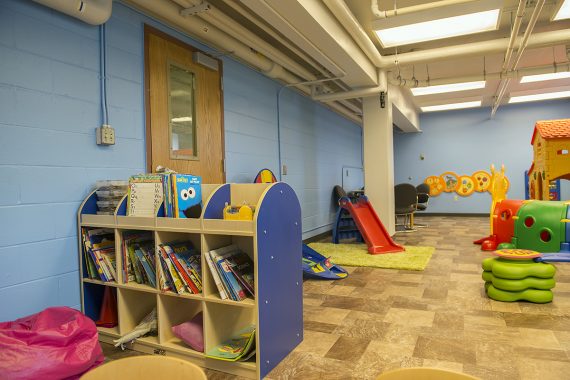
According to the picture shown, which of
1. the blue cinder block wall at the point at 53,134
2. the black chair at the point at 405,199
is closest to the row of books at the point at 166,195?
the blue cinder block wall at the point at 53,134

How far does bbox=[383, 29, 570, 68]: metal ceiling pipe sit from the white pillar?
1171 mm

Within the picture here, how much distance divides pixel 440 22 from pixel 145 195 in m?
3.31

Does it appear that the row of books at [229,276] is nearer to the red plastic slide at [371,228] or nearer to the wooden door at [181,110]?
the wooden door at [181,110]

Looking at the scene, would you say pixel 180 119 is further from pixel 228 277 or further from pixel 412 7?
pixel 412 7

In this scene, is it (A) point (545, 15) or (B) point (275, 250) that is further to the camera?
(A) point (545, 15)

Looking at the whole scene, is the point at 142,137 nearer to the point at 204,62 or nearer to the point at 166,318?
the point at 204,62

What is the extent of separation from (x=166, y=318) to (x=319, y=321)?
44.4 inches

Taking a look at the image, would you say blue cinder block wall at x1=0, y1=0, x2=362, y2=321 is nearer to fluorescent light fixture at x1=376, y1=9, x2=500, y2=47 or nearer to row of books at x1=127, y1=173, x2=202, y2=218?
row of books at x1=127, y1=173, x2=202, y2=218

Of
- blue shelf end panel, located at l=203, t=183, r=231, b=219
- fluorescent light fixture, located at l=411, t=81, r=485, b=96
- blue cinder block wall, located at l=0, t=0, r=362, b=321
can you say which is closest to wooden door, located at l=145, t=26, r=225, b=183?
blue cinder block wall, located at l=0, t=0, r=362, b=321

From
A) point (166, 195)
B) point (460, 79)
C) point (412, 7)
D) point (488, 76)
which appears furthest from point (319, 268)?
point (488, 76)

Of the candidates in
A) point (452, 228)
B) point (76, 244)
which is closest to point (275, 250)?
point (76, 244)

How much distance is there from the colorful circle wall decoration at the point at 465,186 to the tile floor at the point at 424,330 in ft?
19.1

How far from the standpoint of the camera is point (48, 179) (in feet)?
8.04

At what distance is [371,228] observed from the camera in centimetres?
562
